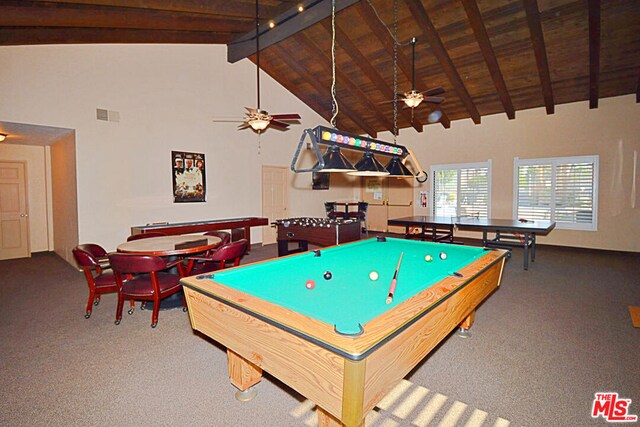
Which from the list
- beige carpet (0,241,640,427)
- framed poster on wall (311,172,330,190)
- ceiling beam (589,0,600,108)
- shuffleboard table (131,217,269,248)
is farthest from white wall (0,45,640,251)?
beige carpet (0,241,640,427)

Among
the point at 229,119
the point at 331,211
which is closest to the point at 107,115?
the point at 229,119

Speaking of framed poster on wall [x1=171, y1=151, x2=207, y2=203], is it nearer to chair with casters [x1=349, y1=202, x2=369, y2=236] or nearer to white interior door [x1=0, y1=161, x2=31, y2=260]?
white interior door [x1=0, y1=161, x2=31, y2=260]

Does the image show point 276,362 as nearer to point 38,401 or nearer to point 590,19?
point 38,401

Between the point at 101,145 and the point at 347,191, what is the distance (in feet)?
23.4

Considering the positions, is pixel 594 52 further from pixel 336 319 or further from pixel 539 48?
pixel 336 319

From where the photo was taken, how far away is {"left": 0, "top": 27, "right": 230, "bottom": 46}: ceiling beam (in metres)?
4.46

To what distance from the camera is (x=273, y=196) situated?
8.49 m

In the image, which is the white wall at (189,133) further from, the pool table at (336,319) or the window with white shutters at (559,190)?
the pool table at (336,319)

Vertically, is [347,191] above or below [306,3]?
below

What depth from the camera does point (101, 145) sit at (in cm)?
562

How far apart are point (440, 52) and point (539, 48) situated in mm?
1597

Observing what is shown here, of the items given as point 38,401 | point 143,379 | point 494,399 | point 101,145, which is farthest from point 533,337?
point 101,145

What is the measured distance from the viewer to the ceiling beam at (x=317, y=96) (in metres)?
7.27

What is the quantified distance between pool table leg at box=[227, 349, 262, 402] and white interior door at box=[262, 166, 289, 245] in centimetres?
606
